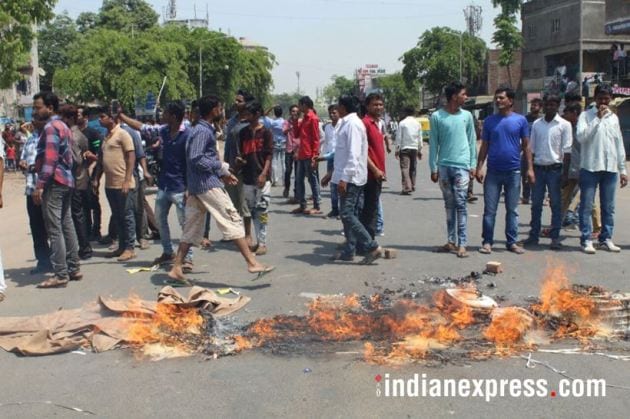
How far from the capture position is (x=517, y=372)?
14.7 ft

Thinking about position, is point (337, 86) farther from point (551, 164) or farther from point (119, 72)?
Result: point (551, 164)

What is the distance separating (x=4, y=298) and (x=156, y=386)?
297 centimetres

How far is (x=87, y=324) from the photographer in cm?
535

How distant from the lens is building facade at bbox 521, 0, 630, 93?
134 ft

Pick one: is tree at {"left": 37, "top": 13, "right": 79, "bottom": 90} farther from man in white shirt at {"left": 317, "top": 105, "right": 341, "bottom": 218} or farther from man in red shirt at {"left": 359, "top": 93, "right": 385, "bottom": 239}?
man in red shirt at {"left": 359, "top": 93, "right": 385, "bottom": 239}

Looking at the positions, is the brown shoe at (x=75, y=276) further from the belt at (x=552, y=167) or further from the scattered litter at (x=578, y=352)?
the belt at (x=552, y=167)

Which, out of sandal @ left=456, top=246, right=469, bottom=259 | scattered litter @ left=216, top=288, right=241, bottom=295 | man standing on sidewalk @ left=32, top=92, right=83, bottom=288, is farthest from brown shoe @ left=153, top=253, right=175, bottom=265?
sandal @ left=456, top=246, right=469, bottom=259

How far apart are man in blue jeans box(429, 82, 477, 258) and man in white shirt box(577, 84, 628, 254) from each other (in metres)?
1.38

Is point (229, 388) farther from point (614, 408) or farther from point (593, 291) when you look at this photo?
point (593, 291)

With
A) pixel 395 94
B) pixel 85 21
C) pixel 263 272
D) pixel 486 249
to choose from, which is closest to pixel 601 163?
pixel 486 249

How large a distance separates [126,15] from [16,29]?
6260cm

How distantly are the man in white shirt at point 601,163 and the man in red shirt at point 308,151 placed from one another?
14.8ft

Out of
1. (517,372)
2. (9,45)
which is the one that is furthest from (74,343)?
(9,45)

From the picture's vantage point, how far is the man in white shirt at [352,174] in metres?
7.55
